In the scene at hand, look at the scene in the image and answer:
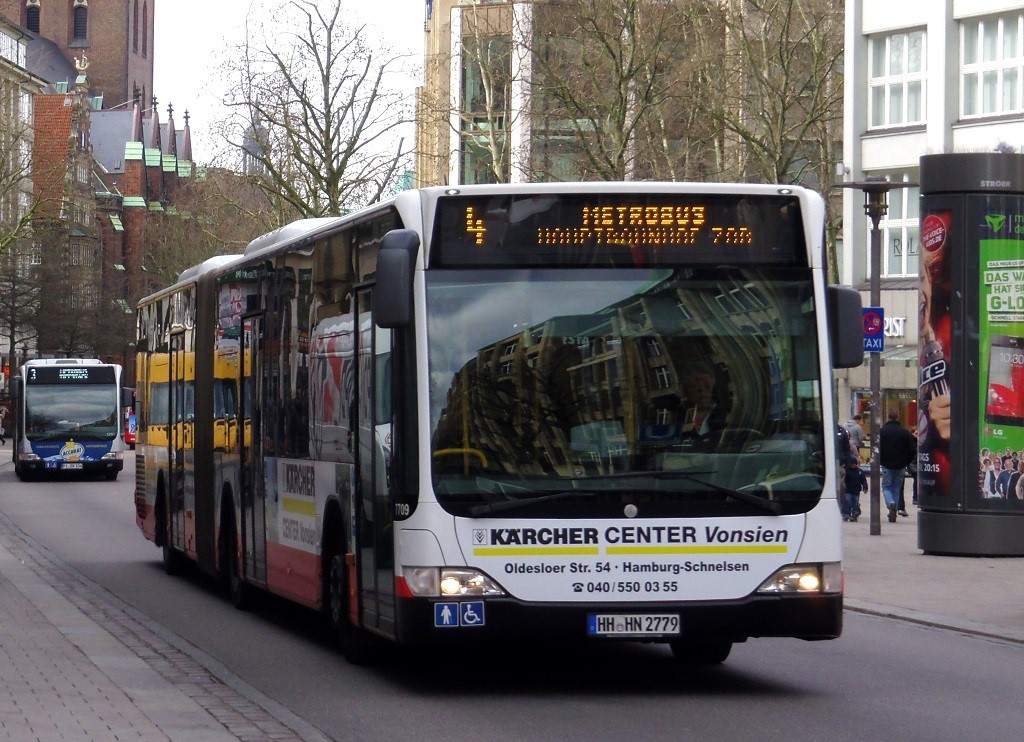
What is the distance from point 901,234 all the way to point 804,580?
138 ft

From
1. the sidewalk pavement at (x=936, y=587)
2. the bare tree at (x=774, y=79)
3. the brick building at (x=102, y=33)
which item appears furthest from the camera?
the brick building at (x=102, y=33)

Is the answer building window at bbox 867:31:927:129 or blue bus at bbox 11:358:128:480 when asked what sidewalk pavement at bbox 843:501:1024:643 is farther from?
blue bus at bbox 11:358:128:480

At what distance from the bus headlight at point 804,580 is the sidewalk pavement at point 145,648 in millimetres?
2618

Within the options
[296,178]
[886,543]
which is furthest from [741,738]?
[296,178]

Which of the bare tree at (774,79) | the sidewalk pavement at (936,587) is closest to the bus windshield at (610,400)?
the sidewalk pavement at (936,587)

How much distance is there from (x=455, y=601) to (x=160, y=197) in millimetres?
133399

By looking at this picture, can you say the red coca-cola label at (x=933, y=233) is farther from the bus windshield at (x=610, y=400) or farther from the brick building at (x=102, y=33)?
the brick building at (x=102, y=33)

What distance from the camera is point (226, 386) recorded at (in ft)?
55.4

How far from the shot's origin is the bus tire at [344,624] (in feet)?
40.2

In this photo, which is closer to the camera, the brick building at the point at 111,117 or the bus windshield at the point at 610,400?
the bus windshield at the point at 610,400

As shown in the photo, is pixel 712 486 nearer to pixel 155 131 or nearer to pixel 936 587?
pixel 936 587

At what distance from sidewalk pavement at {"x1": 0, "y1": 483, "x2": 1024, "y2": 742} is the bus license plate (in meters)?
1.67

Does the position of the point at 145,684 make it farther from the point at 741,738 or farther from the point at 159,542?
the point at 159,542

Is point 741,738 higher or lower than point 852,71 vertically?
lower
